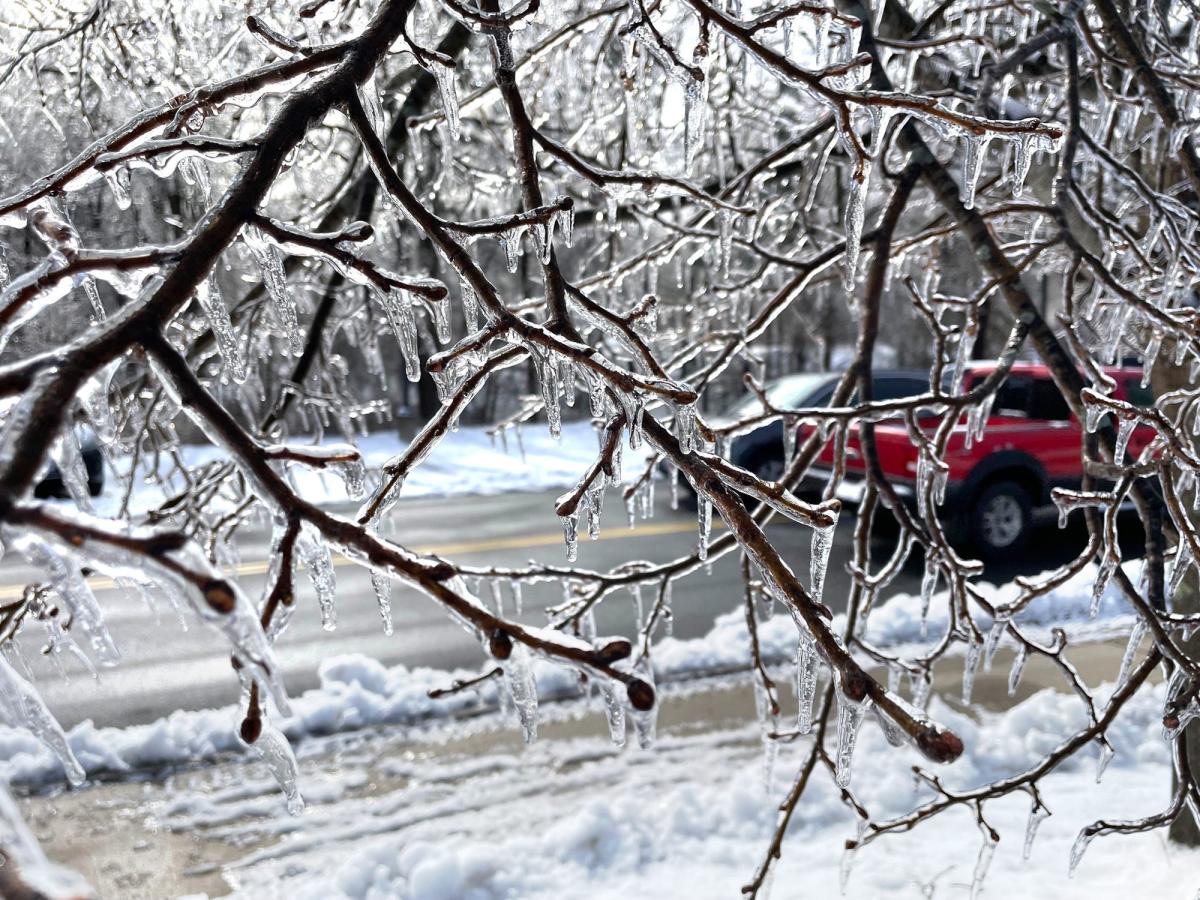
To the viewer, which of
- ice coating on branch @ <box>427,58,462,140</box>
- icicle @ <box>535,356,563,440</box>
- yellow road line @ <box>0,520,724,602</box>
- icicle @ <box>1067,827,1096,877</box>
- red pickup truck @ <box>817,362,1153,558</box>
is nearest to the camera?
icicle @ <box>535,356,563,440</box>

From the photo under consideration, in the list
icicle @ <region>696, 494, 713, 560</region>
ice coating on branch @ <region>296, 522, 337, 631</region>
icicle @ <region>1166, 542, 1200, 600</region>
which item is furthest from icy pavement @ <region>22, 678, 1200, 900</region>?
ice coating on branch @ <region>296, 522, 337, 631</region>

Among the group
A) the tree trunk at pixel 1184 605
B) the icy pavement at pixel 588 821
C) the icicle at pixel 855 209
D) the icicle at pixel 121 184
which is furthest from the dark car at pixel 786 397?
the icicle at pixel 121 184

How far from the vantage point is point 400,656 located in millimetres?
6191

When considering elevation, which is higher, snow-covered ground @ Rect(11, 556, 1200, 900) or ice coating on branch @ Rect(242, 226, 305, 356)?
ice coating on branch @ Rect(242, 226, 305, 356)

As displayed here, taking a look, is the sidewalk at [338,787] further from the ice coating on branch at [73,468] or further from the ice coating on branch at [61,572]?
the ice coating on branch at [61,572]

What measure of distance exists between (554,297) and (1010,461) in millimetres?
7443

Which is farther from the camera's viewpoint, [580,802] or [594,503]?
[580,802]

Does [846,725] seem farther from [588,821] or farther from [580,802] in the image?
[580,802]

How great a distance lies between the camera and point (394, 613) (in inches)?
270

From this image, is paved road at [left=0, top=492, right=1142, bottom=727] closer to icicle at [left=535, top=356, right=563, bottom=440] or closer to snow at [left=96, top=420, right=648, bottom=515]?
snow at [left=96, top=420, right=648, bottom=515]

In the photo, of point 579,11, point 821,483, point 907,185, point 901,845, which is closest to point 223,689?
point 901,845

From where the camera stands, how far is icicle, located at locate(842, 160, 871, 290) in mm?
1468

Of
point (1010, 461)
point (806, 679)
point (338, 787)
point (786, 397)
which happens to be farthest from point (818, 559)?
point (786, 397)

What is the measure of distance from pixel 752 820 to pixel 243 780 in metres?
2.61
